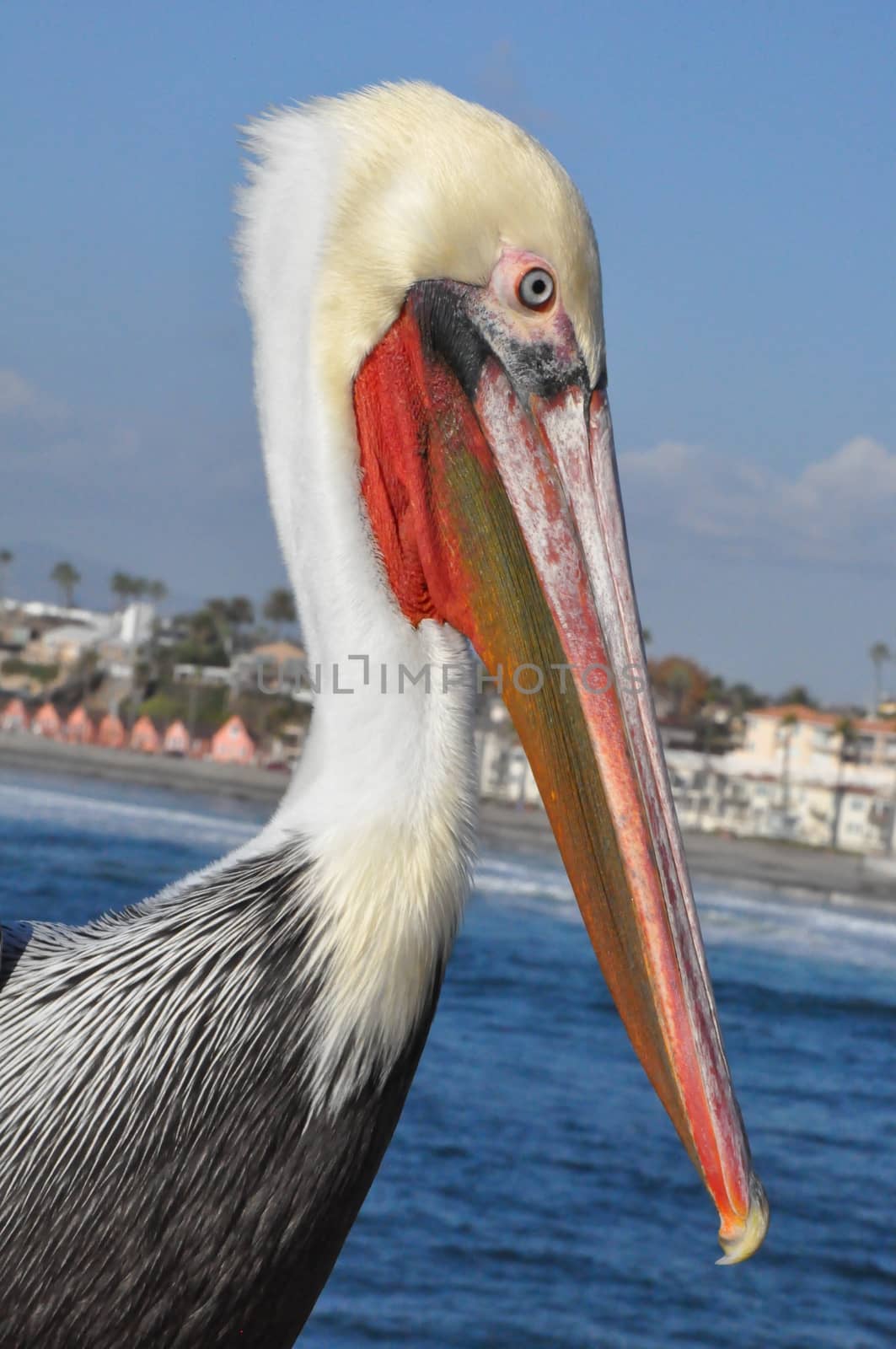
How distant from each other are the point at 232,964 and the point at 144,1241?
1.31 feet

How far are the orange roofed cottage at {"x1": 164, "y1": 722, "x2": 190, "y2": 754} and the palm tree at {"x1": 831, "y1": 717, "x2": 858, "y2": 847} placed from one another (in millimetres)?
32249

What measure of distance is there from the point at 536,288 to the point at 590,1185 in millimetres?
7043

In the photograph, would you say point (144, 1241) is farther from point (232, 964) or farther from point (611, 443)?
point (611, 443)

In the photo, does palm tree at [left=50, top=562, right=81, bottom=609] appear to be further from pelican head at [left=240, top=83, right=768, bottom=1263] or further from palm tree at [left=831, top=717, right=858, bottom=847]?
pelican head at [left=240, top=83, right=768, bottom=1263]

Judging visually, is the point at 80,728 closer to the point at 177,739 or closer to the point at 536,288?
the point at 177,739

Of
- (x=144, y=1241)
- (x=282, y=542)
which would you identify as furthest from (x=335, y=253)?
(x=144, y=1241)

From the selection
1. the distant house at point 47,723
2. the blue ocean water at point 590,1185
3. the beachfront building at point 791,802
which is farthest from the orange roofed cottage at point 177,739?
the blue ocean water at point 590,1185

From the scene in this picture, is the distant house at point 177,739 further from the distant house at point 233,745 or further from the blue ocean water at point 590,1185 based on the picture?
the blue ocean water at point 590,1185

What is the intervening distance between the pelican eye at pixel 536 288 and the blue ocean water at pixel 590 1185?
4.61 m

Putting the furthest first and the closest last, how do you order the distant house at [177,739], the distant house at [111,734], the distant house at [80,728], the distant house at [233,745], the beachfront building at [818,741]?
the beachfront building at [818,741]
the distant house at [80,728]
the distant house at [111,734]
the distant house at [177,739]
the distant house at [233,745]

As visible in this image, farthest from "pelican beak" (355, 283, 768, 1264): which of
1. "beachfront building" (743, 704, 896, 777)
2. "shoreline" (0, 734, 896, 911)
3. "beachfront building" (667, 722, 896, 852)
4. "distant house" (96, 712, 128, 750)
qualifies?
"beachfront building" (743, 704, 896, 777)

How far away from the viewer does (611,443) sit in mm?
2281

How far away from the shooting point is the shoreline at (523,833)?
49344 millimetres

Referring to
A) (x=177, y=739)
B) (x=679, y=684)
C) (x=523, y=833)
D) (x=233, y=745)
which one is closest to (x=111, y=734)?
(x=177, y=739)
